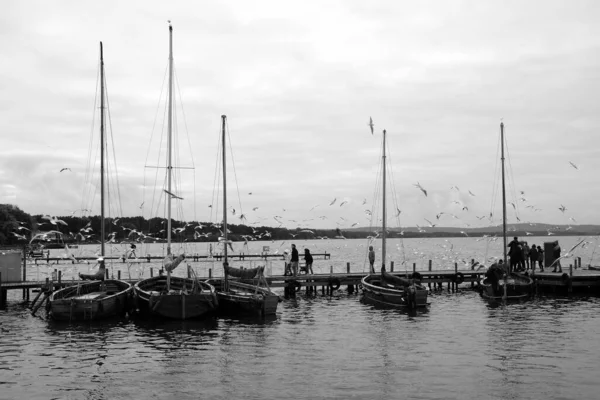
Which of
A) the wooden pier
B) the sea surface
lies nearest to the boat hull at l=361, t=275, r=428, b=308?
the sea surface

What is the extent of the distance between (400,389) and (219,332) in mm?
12020

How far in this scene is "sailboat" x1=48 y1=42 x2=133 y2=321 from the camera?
32031 millimetres

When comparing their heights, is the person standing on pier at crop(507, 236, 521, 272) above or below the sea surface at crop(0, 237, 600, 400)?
above

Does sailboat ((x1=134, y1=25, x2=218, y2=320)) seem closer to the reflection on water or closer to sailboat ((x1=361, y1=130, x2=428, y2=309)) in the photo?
the reflection on water

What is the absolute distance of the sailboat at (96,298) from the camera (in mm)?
32031

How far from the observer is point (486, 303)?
39125mm

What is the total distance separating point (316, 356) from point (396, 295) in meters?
14.0

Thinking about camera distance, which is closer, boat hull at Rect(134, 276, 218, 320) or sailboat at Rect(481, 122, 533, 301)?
boat hull at Rect(134, 276, 218, 320)

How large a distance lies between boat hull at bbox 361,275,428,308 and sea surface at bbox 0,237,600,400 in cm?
108

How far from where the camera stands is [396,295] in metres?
36.8

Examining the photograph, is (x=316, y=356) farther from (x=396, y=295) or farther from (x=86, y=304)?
(x=396, y=295)

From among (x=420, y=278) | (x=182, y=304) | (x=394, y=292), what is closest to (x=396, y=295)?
(x=394, y=292)

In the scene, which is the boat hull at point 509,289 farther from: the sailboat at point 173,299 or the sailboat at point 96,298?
the sailboat at point 96,298

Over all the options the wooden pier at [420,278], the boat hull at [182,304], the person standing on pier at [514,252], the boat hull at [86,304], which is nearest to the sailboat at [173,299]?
the boat hull at [182,304]
